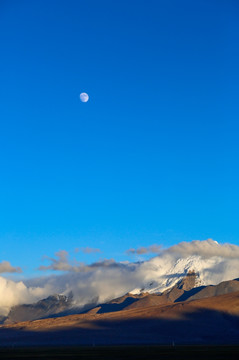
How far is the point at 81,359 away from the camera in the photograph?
92.6 meters

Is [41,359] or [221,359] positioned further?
[41,359]

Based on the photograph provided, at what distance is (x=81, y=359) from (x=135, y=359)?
1202 centimetres

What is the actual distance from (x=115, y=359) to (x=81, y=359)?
8.03 metres

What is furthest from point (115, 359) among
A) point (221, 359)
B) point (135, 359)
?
point (221, 359)

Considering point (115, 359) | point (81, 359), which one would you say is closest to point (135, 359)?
point (115, 359)

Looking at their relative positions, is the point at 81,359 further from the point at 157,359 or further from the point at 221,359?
the point at 221,359

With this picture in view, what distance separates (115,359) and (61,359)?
12.4 m

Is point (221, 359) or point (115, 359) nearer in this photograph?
point (221, 359)

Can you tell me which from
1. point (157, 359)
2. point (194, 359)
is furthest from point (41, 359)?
point (194, 359)

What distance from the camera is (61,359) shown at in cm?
9306

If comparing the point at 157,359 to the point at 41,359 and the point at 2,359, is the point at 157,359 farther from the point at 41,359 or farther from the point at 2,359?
the point at 2,359

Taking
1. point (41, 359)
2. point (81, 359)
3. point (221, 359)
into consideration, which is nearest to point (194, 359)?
point (221, 359)

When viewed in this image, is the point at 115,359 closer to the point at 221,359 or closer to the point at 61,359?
the point at 61,359

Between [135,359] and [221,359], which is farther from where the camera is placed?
[135,359]
